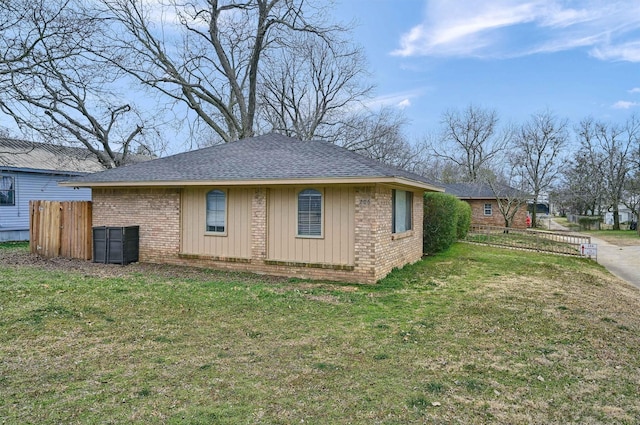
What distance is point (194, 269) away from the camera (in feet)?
34.3

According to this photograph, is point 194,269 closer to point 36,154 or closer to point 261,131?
point 36,154

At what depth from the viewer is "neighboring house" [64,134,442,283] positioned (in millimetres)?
8914

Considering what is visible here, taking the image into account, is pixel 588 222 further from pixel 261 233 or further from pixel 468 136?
pixel 261 233

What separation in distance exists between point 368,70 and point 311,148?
17.8 meters

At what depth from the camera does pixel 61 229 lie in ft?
39.9

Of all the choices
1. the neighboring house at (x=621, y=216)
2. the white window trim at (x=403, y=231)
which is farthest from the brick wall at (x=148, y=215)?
the neighboring house at (x=621, y=216)

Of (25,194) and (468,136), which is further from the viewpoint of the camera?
(468,136)

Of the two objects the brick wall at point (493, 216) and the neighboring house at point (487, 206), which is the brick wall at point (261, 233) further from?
the brick wall at point (493, 216)

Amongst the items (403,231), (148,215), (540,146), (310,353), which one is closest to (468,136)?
(540,146)

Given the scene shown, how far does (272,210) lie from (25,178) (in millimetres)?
13994

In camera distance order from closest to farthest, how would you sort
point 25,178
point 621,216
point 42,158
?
point 25,178
point 42,158
point 621,216

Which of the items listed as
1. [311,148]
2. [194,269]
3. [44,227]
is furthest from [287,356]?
[44,227]

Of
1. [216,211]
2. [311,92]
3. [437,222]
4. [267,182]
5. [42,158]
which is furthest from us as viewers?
[311,92]

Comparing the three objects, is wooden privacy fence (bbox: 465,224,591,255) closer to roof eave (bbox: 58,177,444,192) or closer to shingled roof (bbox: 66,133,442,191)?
shingled roof (bbox: 66,133,442,191)
